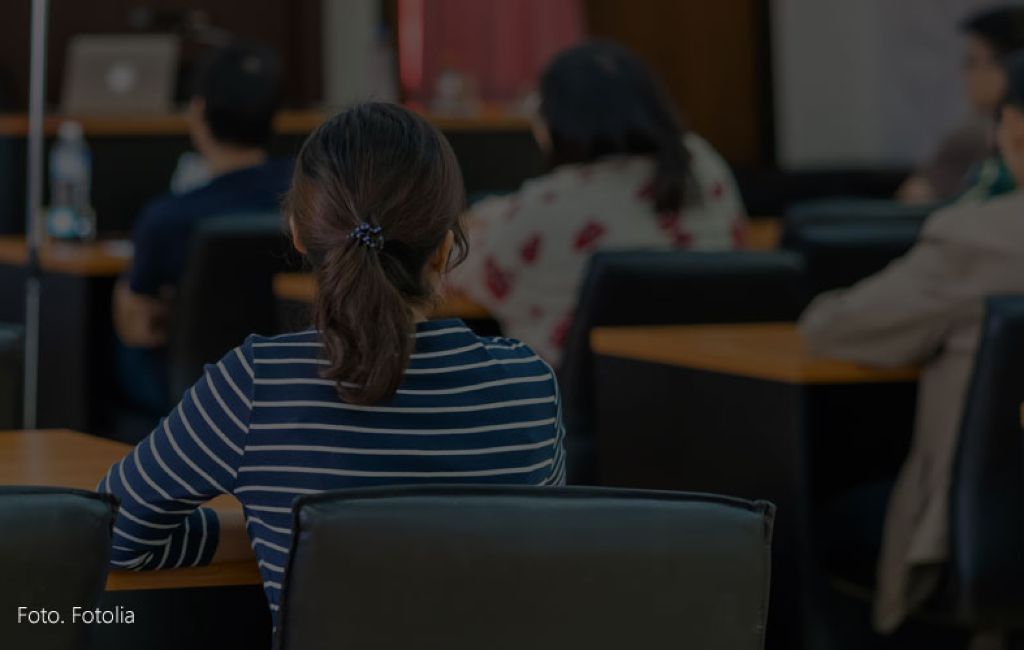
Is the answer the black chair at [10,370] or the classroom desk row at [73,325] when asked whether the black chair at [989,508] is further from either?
the classroom desk row at [73,325]

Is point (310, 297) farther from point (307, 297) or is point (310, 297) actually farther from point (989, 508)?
point (989, 508)

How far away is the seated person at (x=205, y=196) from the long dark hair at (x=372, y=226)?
2590 mm

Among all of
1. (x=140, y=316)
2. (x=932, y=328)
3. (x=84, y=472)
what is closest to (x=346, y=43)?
(x=140, y=316)

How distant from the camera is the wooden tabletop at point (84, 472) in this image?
63.5 inches

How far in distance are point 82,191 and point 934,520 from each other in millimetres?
3377

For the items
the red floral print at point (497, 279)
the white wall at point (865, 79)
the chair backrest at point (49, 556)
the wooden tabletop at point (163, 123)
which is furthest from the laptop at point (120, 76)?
→ the chair backrest at point (49, 556)

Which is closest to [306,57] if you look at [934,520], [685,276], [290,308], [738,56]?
[738,56]

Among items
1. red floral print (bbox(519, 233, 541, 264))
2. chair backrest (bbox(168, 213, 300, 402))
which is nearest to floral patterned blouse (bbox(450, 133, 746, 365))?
red floral print (bbox(519, 233, 541, 264))

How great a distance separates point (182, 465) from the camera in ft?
5.12

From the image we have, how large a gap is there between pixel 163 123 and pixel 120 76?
0.66m

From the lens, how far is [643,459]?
10.1ft

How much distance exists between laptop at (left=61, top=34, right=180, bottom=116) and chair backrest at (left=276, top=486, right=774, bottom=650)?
4967 millimetres

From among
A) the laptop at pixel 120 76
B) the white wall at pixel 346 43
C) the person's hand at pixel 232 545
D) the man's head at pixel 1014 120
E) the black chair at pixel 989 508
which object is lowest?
the black chair at pixel 989 508

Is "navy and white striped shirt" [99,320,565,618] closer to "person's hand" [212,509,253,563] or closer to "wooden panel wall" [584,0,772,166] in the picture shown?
"person's hand" [212,509,253,563]
